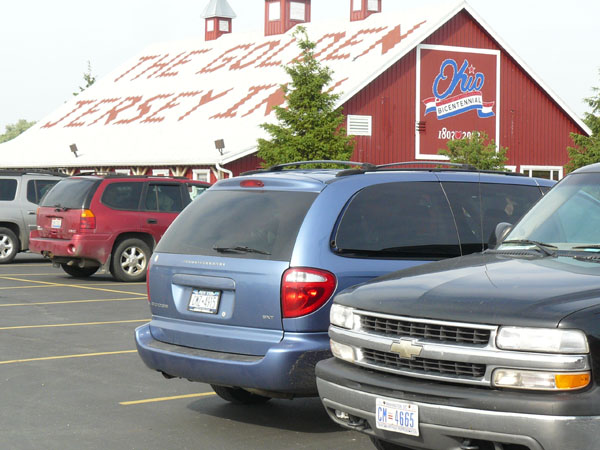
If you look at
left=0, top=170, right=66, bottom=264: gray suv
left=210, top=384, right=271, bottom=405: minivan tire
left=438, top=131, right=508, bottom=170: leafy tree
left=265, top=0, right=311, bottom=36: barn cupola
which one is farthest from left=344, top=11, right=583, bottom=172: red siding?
left=210, top=384, right=271, bottom=405: minivan tire

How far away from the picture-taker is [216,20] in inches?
1999

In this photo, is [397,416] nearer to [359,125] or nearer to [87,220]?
[87,220]

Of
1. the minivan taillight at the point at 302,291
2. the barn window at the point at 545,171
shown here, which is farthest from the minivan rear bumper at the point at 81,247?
the barn window at the point at 545,171

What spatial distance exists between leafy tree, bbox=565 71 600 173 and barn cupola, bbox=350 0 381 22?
30.3 feet

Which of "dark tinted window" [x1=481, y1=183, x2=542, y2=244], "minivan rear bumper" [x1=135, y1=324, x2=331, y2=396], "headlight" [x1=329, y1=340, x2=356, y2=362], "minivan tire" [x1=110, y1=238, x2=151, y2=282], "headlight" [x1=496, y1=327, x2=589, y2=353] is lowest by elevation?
"minivan tire" [x1=110, y1=238, x2=151, y2=282]

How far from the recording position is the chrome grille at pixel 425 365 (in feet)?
16.5

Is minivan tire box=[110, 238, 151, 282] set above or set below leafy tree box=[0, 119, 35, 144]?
below

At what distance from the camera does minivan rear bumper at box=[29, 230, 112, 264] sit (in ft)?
60.2

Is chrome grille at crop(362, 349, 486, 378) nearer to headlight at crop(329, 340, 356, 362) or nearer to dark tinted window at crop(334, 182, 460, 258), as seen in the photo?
headlight at crop(329, 340, 356, 362)

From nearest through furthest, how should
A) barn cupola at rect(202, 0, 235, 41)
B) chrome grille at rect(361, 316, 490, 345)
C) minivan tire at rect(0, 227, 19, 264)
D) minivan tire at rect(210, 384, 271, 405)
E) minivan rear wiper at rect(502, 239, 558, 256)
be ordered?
chrome grille at rect(361, 316, 490, 345) → minivan rear wiper at rect(502, 239, 558, 256) → minivan tire at rect(210, 384, 271, 405) → minivan tire at rect(0, 227, 19, 264) → barn cupola at rect(202, 0, 235, 41)

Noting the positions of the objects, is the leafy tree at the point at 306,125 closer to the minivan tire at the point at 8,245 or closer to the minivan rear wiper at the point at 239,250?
the minivan tire at the point at 8,245

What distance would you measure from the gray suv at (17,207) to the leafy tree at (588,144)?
19.8 metres

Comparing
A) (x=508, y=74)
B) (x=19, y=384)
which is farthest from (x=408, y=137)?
(x=19, y=384)

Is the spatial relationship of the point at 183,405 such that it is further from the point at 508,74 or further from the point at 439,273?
the point at 508,74
